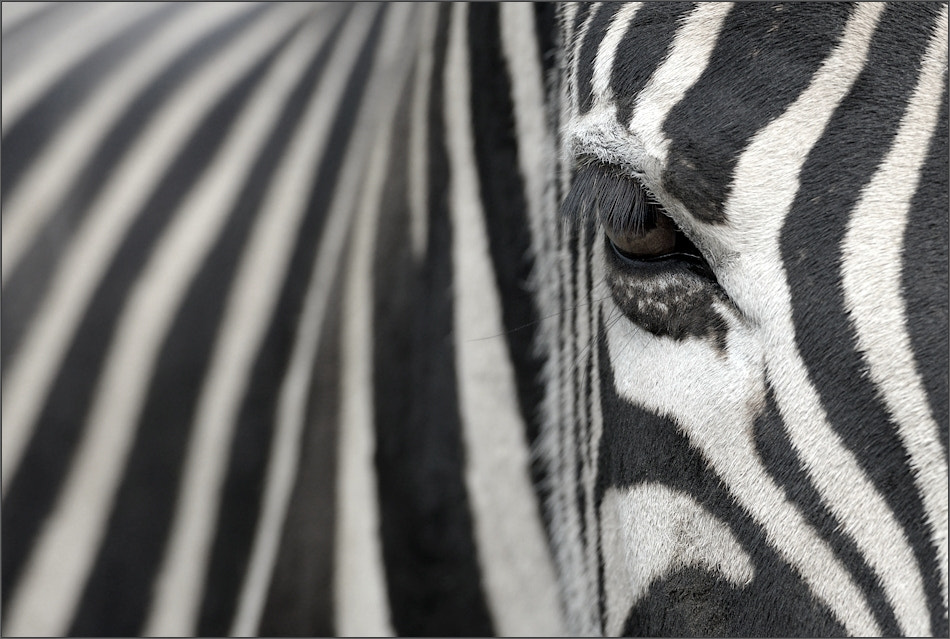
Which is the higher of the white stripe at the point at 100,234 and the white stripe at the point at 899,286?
the white stripe at the point at 899,286

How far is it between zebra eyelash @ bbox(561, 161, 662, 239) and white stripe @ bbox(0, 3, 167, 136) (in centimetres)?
147

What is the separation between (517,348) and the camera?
1.79 m

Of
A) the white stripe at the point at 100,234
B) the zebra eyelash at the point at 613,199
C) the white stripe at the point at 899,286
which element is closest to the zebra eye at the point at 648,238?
the zebra eyelash at the point at 613,199

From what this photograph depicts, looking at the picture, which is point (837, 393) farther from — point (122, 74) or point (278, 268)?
point (122, 74)

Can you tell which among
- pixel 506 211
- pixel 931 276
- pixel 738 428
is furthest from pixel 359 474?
pixel 931 276

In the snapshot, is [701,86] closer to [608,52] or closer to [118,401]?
[608,52]

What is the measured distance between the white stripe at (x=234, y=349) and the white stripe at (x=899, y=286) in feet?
4.21

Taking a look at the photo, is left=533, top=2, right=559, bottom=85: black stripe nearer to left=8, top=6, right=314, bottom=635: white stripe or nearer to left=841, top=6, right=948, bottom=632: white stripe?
left=8, top=6, right=314, bottom=635: white stripe

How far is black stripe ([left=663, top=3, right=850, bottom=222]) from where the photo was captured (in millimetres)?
979

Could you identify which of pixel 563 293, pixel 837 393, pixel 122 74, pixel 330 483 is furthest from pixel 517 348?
pixel 122 74

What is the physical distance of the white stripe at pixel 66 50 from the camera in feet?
6.53

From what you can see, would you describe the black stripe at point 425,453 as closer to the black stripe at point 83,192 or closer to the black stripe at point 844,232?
the black stripe at point 83,192

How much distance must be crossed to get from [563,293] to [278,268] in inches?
27.6

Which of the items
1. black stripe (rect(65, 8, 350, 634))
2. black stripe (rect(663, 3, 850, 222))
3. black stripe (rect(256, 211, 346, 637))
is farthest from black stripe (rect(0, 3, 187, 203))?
black stripe (rect(663, 3, 850, 222))
